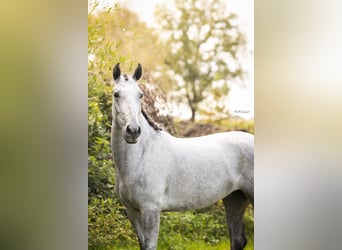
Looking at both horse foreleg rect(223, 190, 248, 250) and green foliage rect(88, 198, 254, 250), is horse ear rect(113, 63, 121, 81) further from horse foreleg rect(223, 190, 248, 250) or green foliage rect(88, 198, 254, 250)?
horse foreleg rect(223, 190, 248, 250)

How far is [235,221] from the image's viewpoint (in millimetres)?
4969

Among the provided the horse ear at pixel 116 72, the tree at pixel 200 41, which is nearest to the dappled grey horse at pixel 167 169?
the horse ear at pixel 116 72

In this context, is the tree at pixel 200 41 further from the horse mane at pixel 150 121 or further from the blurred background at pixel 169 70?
the horse mane at pixel 150 121

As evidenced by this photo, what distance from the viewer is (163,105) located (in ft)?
16.1

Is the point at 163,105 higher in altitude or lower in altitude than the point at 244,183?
higher

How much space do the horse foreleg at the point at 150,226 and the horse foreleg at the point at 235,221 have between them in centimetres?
59

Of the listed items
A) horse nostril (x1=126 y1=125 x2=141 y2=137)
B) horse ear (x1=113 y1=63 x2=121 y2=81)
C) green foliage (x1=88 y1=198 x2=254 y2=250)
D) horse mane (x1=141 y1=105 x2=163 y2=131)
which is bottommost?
green foliage (x1=88 y1=198 x2=254 y2=250)

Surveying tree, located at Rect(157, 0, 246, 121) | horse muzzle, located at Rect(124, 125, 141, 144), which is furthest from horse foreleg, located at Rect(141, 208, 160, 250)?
tree, located at Rect(157, 0, 246, 121)

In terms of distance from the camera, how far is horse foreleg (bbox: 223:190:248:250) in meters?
4.96
